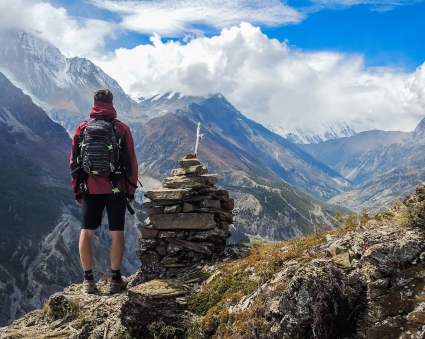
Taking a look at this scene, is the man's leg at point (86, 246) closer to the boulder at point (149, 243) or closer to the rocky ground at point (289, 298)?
the rocky ground at point (289, 298)

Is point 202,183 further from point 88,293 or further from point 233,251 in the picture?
point 88,293

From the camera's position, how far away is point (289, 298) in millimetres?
5664

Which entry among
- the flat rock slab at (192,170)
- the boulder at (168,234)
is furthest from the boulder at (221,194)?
the boulder at (168,234)

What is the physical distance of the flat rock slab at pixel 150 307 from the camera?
→ 7.27 meters

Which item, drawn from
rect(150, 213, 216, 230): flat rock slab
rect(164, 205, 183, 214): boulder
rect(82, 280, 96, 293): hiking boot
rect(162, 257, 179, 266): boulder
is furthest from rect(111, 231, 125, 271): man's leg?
rect(164, 205, 183, 214): boulder

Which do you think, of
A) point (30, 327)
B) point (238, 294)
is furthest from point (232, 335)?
point (30, 327)

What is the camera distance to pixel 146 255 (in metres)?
10.5

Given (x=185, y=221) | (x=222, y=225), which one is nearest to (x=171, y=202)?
(x=185, y=221)

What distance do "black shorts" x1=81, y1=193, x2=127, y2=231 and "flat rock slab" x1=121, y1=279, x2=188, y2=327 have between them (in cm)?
205

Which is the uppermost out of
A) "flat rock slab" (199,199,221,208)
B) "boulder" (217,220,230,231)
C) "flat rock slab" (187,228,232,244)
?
"flat rock slab" (199,199,221,208)

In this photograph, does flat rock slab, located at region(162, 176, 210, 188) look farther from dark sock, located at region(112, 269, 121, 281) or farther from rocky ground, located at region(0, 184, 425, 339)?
dark sock, located at region(112, 269, 121, 281)

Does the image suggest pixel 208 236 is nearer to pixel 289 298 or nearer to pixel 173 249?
pixel 173 249

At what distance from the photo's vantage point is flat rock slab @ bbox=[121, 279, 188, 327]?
7.27m

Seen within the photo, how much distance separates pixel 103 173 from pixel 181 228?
10.7ft
